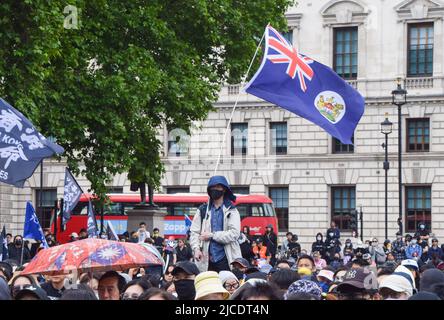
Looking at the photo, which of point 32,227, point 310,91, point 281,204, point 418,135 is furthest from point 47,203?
point 310,91

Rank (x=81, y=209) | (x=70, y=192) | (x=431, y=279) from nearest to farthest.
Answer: (x=431, y=279)
(x=70, y=192)
(x=81, y=209)

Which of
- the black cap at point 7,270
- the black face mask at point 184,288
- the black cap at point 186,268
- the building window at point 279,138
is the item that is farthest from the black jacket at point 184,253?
the building window at point 279,138

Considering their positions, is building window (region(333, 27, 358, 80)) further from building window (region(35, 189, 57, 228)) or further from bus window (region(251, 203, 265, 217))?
building window (region(35, 189, 57, 228))

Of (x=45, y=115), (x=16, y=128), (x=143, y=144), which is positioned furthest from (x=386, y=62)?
(x=16, y=128)

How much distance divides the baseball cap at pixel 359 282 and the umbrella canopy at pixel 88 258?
222 cm

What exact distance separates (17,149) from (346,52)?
4335 cm

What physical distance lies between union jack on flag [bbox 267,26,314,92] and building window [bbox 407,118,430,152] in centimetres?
3813

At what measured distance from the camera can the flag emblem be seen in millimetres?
18078

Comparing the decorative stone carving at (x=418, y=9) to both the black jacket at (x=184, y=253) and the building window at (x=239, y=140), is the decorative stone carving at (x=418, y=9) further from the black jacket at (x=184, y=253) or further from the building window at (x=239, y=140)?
the black jacket at (x=184, y=253)

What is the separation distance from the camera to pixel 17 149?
15633 millimetres

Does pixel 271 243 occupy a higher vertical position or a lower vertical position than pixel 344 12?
lower

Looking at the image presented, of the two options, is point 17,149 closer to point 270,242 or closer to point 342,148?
point 270,242

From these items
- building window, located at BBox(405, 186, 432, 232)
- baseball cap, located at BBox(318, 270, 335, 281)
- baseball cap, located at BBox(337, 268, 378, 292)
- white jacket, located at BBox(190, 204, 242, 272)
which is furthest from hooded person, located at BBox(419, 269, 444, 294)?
building window, located at BBox(405, 186, 432, 232)

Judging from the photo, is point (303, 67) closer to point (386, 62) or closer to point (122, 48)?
point (122, 48)
